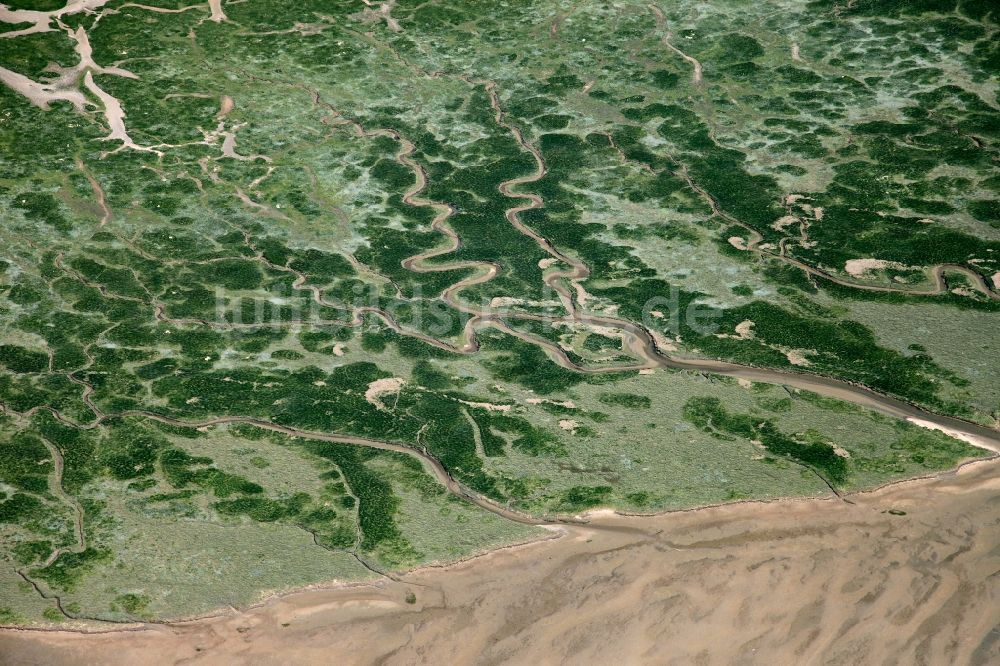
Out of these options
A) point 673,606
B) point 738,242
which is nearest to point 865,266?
point 738,242

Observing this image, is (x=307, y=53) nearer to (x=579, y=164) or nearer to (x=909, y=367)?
(x=579, y=164)

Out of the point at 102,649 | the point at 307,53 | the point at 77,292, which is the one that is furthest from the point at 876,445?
the point at 307,53

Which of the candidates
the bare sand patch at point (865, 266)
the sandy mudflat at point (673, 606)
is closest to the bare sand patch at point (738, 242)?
the bare sand patch at point (865, 266)

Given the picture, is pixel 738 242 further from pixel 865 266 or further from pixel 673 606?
pixel 673 606

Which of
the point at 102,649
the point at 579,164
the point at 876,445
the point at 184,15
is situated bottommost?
the point at 102,649

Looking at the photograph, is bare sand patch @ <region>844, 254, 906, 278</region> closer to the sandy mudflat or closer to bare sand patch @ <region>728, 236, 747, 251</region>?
bare sand patch @ <region>728, 236, 747, 251</region>

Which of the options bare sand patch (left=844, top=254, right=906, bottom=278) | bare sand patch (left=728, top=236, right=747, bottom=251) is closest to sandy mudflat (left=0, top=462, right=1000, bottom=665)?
bare sand patch (left=844, top=254, right=906, bottom=278)

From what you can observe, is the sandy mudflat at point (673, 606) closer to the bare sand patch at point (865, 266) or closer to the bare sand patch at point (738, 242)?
the bare sand patch at point (865, 266)

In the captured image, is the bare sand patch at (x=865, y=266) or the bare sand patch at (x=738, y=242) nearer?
the bare sand patch at (x=865, y=266)

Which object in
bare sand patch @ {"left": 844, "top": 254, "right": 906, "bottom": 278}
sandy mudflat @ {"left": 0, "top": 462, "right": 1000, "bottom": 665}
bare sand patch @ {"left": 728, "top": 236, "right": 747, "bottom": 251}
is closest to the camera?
sandy mudflat @ {"left": 0, "top": 462, "right": 1000, "bottom": 665}
